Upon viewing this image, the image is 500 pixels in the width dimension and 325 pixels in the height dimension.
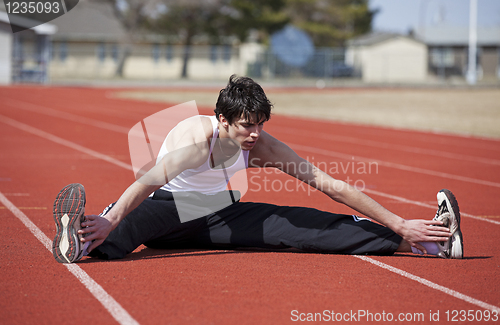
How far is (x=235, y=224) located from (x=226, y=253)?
24cm

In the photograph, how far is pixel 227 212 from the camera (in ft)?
15.4

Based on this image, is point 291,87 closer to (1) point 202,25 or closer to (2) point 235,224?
(1) point 202,25

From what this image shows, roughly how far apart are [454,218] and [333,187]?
92 cm

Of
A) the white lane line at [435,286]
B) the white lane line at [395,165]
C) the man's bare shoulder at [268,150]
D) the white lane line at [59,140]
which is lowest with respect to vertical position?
the white lane line at [395,165]

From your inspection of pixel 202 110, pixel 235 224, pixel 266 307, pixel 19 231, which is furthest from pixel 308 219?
pixel 202 110

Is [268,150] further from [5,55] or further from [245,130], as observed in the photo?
[5,55]

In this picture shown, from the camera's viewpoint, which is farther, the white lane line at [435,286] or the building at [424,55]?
the building at [424,55]

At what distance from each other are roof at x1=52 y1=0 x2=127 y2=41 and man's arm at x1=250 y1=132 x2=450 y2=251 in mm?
49533

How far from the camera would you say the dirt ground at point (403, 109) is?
18.4m

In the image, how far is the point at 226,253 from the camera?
4762 mm

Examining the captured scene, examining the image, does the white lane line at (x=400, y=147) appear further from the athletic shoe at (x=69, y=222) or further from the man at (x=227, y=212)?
the athletic shoe at (x=69, y=222)

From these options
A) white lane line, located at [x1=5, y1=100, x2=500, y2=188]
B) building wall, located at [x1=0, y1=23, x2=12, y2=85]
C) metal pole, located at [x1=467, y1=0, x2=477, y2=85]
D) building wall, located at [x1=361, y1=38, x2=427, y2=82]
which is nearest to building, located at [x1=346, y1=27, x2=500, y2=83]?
building wall, located at [x1=361, y1=38, x2=427, y2=82]

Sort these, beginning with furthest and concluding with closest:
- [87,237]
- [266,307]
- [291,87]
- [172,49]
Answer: [172,49] → [291,87] → [87,237] → [266,307]

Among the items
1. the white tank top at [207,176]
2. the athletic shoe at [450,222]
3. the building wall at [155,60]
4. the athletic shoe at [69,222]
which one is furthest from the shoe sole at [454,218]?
the building wall at [155,60]
